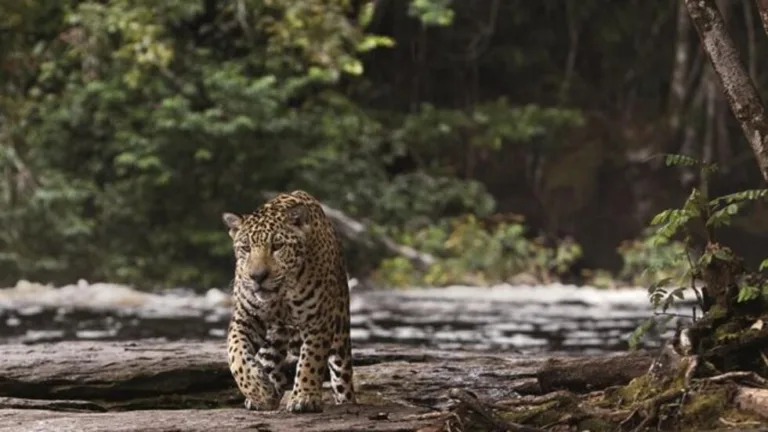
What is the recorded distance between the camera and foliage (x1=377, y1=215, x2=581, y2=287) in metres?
17.2

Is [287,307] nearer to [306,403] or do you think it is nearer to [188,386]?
[306,403]

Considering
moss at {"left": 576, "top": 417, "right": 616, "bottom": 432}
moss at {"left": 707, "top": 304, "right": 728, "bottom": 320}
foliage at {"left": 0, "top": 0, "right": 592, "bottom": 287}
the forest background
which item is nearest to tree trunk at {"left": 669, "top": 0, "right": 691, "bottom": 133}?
the forest background

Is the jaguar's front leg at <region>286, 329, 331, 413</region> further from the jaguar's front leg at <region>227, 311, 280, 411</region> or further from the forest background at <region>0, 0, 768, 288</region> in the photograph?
the forest background at <region>0, 0, 768, 288</region>

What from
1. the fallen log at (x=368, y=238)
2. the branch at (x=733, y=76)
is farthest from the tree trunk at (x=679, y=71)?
the branch at (x=733, y=76)

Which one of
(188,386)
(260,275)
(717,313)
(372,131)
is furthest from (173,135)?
(717,313)

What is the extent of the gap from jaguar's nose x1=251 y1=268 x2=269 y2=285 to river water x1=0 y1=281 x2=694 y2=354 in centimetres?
463

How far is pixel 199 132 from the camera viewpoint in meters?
17.3

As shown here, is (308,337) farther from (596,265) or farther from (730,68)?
(596,265)

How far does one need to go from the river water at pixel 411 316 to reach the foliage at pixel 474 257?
77 centimetres

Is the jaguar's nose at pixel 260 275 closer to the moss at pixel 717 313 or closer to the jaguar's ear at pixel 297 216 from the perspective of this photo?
the jaguar's ear at pixel 297 216

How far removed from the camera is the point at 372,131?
19234 millimetres

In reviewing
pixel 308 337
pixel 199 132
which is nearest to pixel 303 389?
pixel 308 337

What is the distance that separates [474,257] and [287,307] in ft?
43.6

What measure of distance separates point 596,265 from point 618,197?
1.47 m
